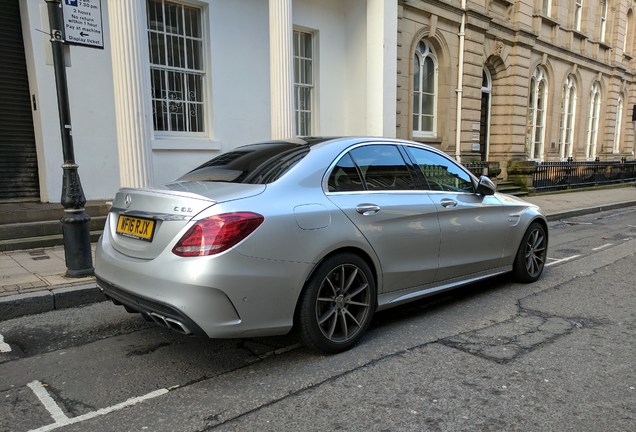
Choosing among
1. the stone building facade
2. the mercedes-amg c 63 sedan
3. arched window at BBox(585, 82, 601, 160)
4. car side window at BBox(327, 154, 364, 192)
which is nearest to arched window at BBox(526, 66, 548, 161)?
the stone building facade

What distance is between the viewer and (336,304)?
348cm

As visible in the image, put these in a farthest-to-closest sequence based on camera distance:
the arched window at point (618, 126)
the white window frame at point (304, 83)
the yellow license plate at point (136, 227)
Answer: the arched window at point (618, 126) < the white window frame at point (304, 83) < the yellow license plate at point (136, 227)

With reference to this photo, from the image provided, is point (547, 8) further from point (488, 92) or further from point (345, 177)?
point (345, 177)

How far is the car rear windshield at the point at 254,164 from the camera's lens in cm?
347

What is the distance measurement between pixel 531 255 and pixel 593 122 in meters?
23.8

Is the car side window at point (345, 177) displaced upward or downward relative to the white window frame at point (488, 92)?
downward

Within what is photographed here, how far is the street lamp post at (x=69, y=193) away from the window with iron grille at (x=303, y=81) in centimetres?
686

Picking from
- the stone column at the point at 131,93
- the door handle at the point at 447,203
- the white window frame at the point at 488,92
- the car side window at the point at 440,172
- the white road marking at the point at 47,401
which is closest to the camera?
the white road marking at the point at 47,401

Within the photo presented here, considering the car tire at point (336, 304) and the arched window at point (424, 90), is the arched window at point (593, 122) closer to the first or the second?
the arched window at point (424, 90)

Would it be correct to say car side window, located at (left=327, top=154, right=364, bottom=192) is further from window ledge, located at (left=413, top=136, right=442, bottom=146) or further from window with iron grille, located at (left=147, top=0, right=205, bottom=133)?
window ledge, located at (left=413, top=136, right=442, bottom=146)

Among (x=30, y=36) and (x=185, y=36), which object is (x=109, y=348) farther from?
(x=185, y=36)

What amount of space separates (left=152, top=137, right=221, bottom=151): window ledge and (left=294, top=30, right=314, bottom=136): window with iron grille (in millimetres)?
2633

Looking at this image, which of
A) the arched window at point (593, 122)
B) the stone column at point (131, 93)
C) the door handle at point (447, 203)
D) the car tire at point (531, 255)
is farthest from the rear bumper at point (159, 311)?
the arched window at point (593, 122)

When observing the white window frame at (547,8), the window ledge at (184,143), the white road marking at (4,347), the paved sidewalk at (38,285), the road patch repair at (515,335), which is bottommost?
the road patch repair at (515,335)
